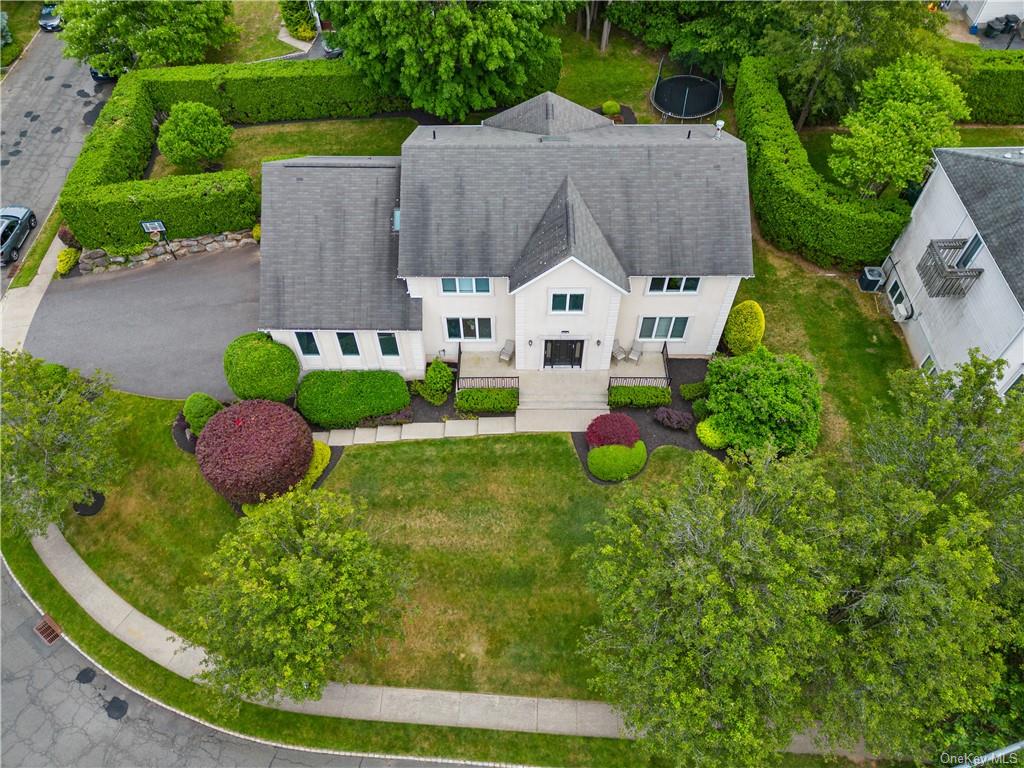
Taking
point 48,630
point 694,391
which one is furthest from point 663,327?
point 48,630

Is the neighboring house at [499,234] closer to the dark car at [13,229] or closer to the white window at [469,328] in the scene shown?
the white window at [469,328]

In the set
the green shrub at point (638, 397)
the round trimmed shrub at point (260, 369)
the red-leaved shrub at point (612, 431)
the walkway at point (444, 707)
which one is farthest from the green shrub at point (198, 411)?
Result: the green shrub at point (638, 397)

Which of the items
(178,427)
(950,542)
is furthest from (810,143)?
(178,427)

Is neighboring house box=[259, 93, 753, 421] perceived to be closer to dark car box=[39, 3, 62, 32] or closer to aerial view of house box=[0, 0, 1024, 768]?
aerial view of house box=[0, 0, 1024, 768]

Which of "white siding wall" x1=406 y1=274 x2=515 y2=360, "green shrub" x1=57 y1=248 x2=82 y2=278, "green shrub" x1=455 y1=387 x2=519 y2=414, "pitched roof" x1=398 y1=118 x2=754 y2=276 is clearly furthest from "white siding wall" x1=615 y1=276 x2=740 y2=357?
"green shrub" x1=57 y1=248 x2=82 y2=278

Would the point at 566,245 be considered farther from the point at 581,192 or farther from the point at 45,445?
Answer: the point at 45,445

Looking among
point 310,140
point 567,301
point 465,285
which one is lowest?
point 310,140
